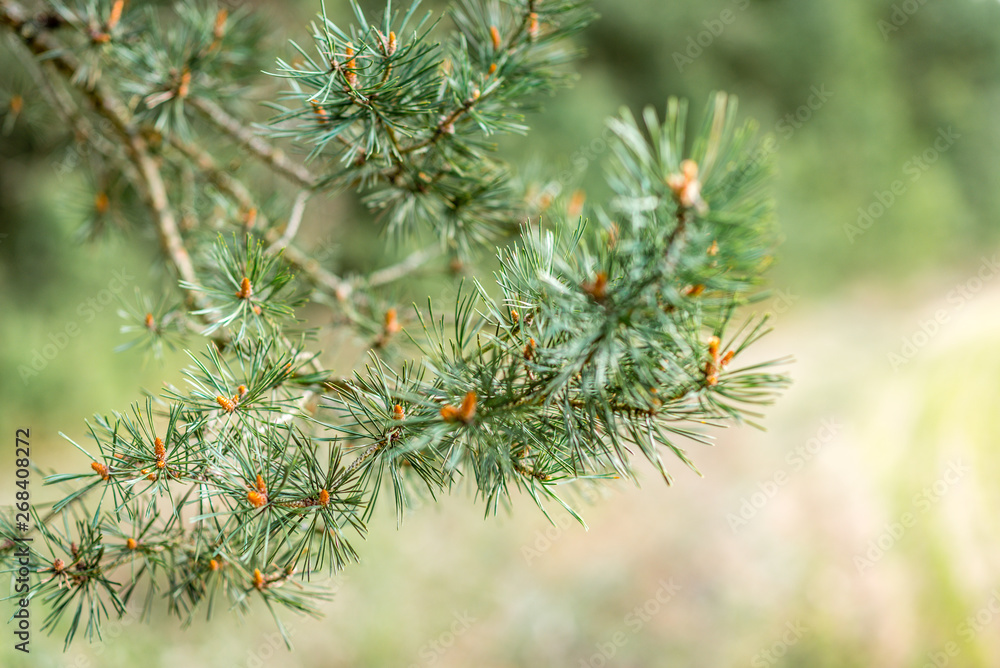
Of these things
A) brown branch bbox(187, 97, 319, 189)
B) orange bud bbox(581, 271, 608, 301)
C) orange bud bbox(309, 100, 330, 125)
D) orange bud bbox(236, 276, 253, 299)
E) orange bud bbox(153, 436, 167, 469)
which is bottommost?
orange bud bbox(153, 436, 167, 469)

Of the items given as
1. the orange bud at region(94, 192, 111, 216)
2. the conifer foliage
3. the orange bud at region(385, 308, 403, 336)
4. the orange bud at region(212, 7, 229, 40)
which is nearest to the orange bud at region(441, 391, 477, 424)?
the conifer foliage

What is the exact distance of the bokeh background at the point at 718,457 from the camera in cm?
198

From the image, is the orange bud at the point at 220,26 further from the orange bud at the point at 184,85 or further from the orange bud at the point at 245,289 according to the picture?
the orange bud at the point at 245,289

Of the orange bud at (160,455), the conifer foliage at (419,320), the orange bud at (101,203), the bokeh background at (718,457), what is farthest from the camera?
the bokeh background at (718,457)

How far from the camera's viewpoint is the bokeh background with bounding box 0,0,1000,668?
1.98 meters

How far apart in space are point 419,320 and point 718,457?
9.65 ft

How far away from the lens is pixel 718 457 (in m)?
3.28

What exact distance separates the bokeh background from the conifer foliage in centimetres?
25

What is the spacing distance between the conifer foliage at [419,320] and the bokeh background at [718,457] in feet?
0.82

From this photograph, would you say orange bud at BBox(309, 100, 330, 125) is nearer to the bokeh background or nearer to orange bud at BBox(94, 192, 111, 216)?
the bokeh background

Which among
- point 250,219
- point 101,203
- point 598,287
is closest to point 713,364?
point 598,287

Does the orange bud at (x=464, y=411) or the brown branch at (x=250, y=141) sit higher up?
the brown branch at (x=250, y=141)

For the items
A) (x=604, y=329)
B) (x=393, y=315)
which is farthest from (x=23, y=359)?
(x=604, y=329)

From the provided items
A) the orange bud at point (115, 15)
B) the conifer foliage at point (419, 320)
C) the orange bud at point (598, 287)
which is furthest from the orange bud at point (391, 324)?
the orange bud at point (115, 15)
